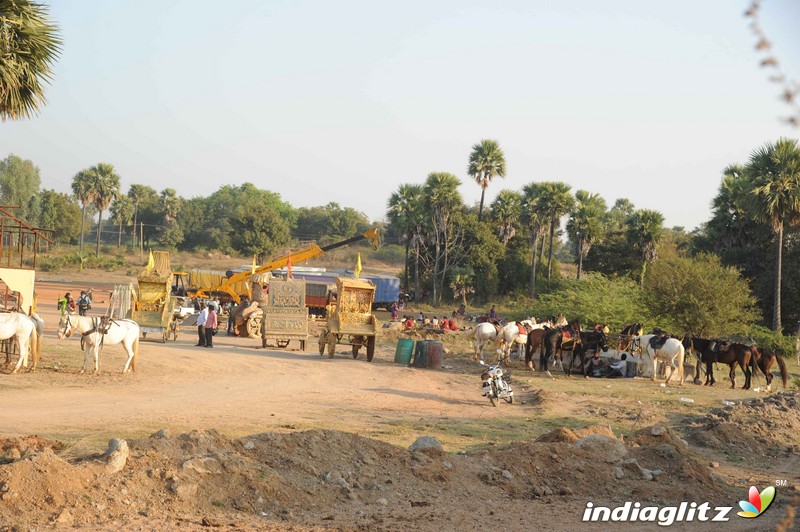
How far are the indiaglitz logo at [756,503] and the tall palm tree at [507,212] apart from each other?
63453 mm

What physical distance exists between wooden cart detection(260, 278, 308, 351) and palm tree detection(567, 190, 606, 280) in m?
38.8

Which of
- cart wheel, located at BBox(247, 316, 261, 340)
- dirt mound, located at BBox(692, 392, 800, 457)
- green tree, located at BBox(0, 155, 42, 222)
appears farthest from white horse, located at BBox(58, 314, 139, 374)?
green tree, located at BBox(0, 155, 42, 222)

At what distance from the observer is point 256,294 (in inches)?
1640

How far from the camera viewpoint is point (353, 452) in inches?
440

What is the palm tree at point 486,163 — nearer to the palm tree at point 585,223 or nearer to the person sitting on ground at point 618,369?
the palm tree at point 585,223

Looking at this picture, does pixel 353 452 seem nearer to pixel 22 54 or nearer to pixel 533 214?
pixel 22 54

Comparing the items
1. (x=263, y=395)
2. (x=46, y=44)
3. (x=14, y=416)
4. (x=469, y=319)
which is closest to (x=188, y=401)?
(x=263, y=395)

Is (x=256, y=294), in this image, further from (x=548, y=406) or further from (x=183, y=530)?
(x=183, y=530)

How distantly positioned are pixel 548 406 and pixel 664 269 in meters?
18.0

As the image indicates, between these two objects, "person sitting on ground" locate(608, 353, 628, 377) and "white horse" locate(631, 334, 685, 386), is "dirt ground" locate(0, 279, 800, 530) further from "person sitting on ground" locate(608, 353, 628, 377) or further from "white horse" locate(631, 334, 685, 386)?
"person sitting on ground" locate(608, 353, 628, 377)

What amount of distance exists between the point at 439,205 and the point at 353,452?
193 feet

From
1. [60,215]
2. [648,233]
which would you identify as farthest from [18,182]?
[648,233]

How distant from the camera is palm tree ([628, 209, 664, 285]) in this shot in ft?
198

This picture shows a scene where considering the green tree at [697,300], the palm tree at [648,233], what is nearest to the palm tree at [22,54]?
the green tree at [697,300]
